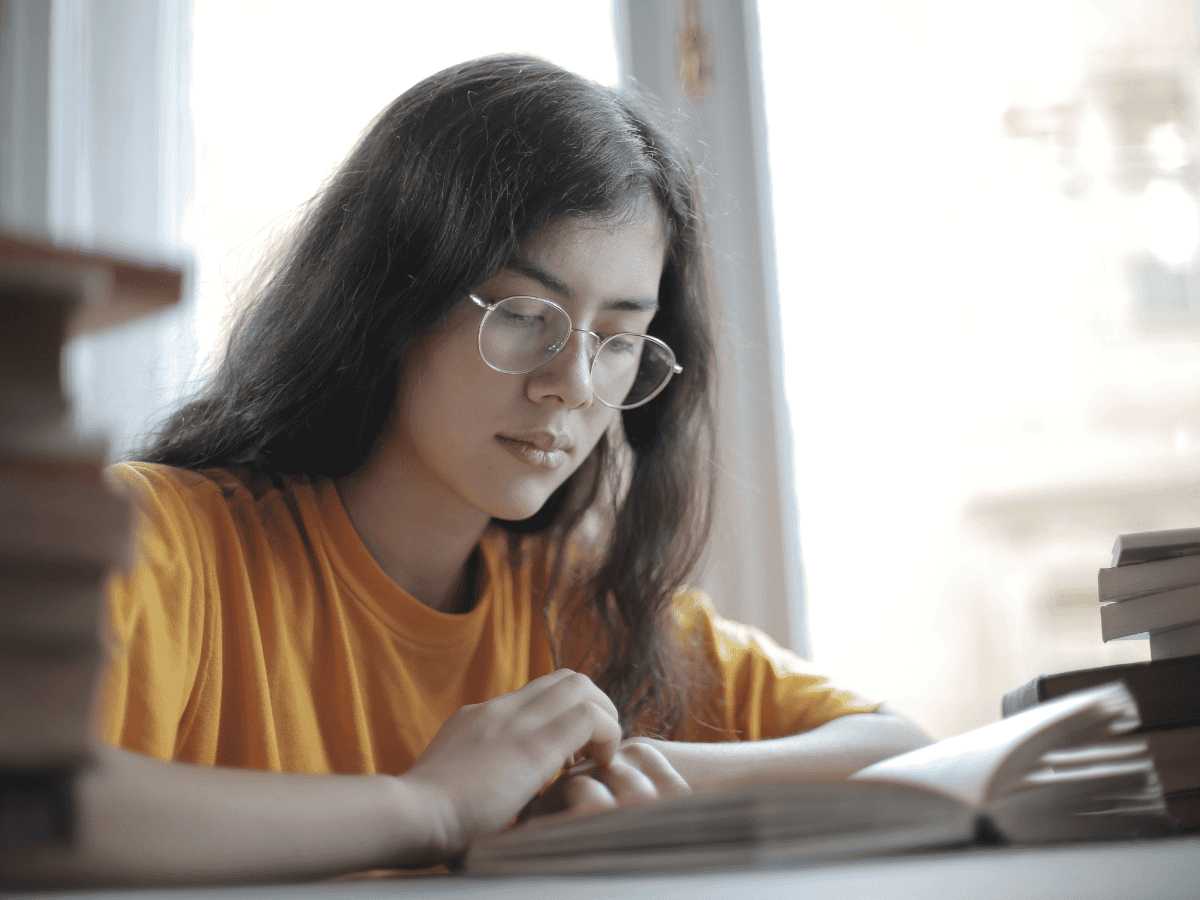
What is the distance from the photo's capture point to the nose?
0.98 meters

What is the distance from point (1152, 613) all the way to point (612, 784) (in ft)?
1.34

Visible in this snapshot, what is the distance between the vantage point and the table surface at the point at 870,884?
0.40 m

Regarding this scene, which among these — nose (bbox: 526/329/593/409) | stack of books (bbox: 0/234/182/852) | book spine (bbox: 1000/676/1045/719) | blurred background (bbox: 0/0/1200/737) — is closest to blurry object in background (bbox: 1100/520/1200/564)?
book spine (bbox: 1000/676/1045/719)

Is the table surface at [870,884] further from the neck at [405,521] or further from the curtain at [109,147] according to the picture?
the curtain at [109,147]

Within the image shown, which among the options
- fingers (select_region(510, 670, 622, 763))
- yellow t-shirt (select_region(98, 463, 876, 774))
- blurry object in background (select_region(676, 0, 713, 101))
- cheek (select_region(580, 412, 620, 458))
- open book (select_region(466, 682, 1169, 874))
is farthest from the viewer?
blurry object in background (select_region(676, 0, 713, 101))

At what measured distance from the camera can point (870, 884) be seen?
407 mm

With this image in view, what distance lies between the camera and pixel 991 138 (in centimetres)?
174

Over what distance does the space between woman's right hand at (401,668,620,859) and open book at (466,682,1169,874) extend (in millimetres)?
Result: 67

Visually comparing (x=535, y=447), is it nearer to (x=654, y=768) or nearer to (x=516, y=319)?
(x=516, y=319)

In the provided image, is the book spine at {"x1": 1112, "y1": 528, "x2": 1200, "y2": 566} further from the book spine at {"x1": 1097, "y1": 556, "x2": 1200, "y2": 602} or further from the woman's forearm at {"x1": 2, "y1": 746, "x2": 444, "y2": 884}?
the woman's forearm at {"x1": 2, "y1": 746, "x2": 444, "y2": 884}

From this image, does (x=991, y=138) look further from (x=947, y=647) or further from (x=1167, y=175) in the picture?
(x=947, y=647)

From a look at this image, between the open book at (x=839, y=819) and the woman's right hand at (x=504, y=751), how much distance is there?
67mm

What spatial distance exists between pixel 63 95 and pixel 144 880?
136cm

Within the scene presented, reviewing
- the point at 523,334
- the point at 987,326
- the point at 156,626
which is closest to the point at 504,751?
the point at 156,626
